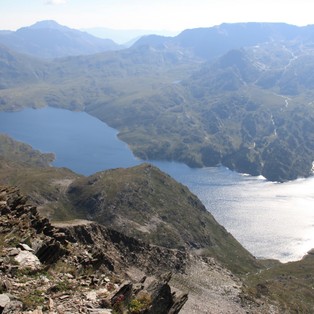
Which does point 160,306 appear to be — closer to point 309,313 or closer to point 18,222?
point 18,222

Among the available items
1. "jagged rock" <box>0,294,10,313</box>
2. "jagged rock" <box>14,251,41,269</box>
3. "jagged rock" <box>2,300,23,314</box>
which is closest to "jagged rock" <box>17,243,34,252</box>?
"jagged rock" <box>14,251,41,269</box>

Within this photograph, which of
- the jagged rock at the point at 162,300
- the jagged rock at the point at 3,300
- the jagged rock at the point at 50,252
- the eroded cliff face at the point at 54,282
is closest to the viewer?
the jagged rock at the point at 3,300

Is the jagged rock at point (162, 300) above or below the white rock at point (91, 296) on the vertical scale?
below

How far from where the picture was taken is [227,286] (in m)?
116

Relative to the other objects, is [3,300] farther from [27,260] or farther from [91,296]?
[27,260]

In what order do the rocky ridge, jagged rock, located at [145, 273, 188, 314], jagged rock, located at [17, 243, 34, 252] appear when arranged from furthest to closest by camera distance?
jagged rock, located at [17, 243, 34, 252], jagged rock, located at [145, 273, 188, 314], the rocky ridge

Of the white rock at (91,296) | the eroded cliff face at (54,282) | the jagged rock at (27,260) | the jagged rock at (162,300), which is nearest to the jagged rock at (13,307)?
the eroded cliff face at (54,282)

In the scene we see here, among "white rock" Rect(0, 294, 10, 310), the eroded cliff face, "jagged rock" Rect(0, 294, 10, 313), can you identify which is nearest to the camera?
"jagged rock" Rect(0, 294, 10, 313)

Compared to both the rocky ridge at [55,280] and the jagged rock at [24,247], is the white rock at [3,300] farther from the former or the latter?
the jagged rock at [24,247]

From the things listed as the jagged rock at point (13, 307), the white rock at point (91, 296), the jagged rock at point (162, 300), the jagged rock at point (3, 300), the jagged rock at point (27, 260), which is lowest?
the jagged rock at point (162, 300)

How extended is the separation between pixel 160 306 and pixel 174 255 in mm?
88405

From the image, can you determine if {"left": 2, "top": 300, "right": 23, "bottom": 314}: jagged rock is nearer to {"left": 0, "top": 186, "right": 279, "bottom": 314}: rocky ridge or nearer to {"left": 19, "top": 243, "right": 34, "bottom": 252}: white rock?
{"left": 0, "top": 186, "right": 279, "bottom": 314}: rocky ridge

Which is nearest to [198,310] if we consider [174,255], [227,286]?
[227,286]

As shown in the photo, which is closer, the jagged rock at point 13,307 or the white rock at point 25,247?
the jagged rock at point 13,307
